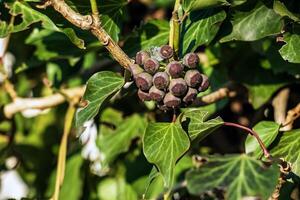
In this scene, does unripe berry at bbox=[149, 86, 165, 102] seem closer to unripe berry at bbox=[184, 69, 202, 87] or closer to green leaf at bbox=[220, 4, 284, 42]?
unripe berry at bbox=[184, 69, 202, 87]

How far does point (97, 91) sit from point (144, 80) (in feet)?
0.31

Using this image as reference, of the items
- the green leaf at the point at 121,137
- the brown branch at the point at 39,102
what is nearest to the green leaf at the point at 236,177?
the green leaf at the point at 121,137

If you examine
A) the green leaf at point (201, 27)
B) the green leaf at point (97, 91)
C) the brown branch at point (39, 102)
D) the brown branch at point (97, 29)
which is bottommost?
the brown branch at point (39, 102)

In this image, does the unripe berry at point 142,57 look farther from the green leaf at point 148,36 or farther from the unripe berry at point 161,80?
the green leaf at point 148,36

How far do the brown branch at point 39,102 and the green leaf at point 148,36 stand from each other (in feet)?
1.09

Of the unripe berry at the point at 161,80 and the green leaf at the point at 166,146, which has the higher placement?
the unripe berry at the point at 161,80

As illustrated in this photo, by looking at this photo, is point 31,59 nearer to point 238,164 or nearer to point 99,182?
point 99,182

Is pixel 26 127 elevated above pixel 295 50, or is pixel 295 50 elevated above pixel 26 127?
pixel 295 50

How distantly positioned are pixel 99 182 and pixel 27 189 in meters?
0.34

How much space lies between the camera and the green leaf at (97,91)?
93 cm

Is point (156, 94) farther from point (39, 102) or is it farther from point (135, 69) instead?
point (39, 102)

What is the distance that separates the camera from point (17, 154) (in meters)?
1.60

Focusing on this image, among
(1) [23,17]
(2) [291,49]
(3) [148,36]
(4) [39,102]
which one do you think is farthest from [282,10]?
(4) [39,102]

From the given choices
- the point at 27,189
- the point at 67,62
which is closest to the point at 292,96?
the point at 67,62
